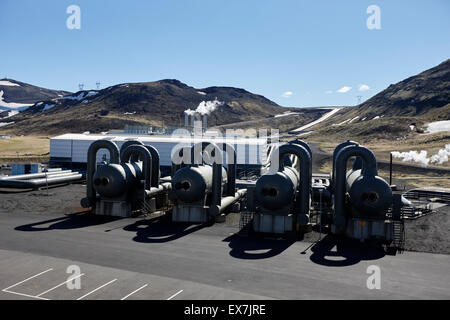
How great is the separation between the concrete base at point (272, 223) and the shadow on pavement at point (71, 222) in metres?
12.1

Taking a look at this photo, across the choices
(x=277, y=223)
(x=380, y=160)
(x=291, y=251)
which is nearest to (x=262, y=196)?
(x=277, y=223)

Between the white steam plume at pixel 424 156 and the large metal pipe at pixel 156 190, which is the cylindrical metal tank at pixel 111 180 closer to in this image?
the large metal pipe at pixel 156 190

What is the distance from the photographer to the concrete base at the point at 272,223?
2844cm

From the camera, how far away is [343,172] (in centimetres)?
2814

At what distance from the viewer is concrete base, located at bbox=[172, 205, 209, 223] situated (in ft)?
104

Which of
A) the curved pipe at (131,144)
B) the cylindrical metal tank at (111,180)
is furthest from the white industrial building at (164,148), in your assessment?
the cylindrical metal tank at (111,180)

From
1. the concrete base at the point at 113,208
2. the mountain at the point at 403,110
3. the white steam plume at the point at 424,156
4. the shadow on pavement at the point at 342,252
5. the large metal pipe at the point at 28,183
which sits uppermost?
the mountain at the point at 403,110

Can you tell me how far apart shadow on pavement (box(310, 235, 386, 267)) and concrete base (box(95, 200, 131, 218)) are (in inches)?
636

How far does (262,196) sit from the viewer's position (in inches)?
1113

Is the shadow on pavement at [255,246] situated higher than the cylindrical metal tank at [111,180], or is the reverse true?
the cylindrical metal tank at [111,180]

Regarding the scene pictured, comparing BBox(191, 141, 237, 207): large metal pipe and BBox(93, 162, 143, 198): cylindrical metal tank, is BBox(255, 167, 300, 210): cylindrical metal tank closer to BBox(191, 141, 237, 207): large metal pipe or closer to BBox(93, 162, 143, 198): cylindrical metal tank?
BBox(191, 141, 237, 207): large metal pipe

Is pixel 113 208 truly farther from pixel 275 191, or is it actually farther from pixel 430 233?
pixel 430 233
